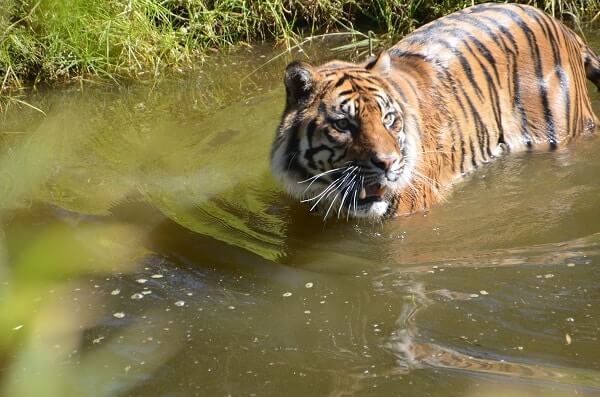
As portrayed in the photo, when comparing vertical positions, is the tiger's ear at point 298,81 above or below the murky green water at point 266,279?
above

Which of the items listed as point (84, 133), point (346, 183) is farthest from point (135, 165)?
point (346, 183)

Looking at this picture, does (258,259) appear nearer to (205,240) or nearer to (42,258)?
(205,240)

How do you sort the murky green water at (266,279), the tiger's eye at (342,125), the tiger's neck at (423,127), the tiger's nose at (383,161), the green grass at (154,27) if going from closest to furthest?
1. the murky green water at (266,279)
2. the tiger's nose at (383,161)
3. the tiger's eye at (342,125)
4. the tiger's neck at (423,127)
5. the green grass at (154,27)

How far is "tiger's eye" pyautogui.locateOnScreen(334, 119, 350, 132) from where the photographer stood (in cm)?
366

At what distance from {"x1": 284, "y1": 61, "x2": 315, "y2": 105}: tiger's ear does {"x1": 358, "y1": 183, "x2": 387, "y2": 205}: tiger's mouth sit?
1.57ft

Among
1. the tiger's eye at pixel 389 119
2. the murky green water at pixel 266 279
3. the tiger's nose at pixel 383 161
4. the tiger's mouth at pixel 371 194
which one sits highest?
the tiger's eye at pixel 389 119

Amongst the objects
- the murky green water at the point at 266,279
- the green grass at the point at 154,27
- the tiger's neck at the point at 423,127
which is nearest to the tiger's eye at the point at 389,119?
the tiger's neck at the point at 423,127

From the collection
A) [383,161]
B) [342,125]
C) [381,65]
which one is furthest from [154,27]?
[383,161]

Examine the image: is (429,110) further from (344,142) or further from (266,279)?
(266,279)

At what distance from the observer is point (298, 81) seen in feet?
12.3

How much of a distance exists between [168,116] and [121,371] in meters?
2.72

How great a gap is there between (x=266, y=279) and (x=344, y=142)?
0.66 metres

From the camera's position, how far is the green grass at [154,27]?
5801 millimetres

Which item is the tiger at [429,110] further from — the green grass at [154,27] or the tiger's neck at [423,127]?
the green grass at [154,27]
